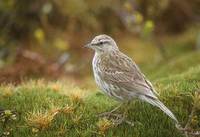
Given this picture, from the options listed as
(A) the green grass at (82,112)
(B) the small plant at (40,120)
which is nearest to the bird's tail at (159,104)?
(A) the green grass at (82,112)

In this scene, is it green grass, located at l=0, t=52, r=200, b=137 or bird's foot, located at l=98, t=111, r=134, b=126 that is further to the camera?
bird's foot, located at l=98, t=111, r=134, b=126

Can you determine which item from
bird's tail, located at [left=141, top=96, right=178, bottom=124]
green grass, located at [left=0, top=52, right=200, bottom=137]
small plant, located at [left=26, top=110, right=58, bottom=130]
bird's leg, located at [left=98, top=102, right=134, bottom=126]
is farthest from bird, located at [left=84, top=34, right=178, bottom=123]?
small plant, located at [left=26, top=110, right=58, bottom=130]

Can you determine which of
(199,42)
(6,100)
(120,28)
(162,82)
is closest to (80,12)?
(120,28)

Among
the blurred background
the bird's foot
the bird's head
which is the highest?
the blurred background

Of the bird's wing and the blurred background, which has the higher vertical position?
the blurred background

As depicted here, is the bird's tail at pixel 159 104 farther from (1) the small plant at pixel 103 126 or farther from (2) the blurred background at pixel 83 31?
(2) the blurred background at pixel 83 31

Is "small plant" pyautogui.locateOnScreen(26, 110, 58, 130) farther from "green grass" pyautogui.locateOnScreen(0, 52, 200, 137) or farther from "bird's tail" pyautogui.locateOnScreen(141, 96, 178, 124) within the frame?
"bird's tail" pyautogui.locateOnScreen(141, 96, 178, 124)

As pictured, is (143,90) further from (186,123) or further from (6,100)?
(6,100)

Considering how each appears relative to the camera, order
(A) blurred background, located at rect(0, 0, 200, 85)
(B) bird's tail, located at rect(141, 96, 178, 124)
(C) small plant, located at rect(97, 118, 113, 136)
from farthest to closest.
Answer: (A) blurred background, located at rect(0, 0, 200, 85) < (C) small plant, located at rect(97, 118, 113, 136) < (B) bird's tail, located at rect(141, 96, 178, 124)

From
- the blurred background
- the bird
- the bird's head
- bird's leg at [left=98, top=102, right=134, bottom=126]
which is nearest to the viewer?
the bird
